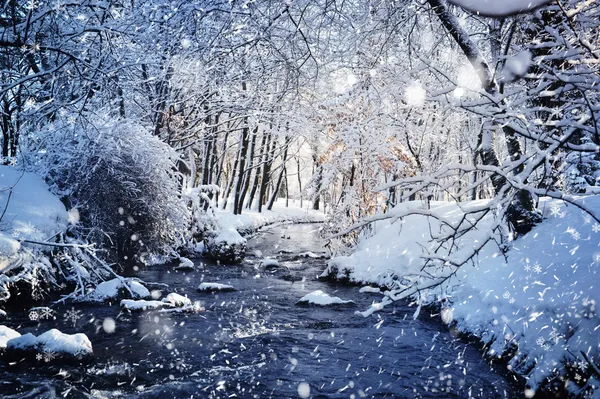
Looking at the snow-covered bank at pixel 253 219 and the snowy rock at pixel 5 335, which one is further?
the snow-covered bank at pixel 253 219

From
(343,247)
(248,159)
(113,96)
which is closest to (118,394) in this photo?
(113,96)

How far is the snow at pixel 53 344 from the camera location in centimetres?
539

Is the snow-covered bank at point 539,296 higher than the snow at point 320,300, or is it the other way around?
the snow-covered bank at point 539,296

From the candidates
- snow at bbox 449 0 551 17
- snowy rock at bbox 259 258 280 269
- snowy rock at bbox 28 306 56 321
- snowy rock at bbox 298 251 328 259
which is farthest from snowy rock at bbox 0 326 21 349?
snowy rock at bbox 298 251 328 259

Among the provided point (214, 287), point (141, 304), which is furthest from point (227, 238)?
point (141, 304)

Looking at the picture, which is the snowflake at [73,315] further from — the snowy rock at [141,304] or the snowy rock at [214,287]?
the snowy rock at [214,287]

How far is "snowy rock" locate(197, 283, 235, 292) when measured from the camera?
9500mm

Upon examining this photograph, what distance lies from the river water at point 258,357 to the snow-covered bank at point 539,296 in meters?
0.45

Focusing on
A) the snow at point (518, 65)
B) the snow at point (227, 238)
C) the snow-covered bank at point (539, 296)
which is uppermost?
the snow at point (518, 65)

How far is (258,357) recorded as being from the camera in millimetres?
5910

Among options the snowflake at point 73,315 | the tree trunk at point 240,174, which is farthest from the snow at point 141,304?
the tree trunk at point 240,174

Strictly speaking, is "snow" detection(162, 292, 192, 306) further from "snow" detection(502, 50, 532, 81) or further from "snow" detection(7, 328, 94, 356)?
"snow" detection(502, 50, 532, 81)

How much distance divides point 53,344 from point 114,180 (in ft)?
17.4

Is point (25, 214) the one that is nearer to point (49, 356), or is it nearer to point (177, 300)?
point (177, 300)
